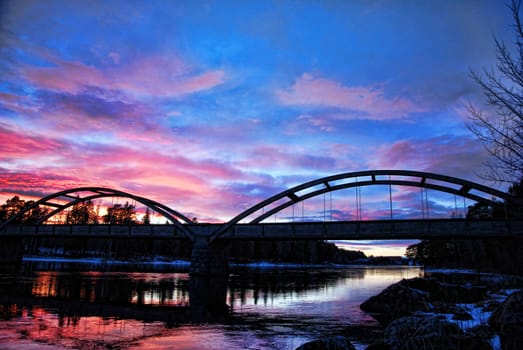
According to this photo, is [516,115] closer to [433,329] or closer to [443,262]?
[433,329]

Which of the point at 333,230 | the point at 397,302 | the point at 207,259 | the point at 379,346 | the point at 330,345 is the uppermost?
the point at 333,230

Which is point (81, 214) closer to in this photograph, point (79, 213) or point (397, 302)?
point (79, 213)

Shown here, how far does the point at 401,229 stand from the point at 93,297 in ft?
108

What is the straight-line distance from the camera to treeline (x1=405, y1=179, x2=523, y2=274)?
46441 millimetres

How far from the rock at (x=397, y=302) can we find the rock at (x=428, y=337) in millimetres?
9468

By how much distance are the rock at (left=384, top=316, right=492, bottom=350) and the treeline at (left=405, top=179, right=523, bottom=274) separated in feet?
15.9

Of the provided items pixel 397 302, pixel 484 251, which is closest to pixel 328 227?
pixel 397 302

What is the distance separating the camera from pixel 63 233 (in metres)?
62.5

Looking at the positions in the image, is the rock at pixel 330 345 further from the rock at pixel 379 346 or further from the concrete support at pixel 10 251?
the concrete support at pixel 10 251

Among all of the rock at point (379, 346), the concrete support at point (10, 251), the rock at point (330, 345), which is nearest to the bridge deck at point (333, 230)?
the concrete support at point (10, 251)

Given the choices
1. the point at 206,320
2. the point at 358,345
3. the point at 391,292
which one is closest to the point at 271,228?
the point at 391,292

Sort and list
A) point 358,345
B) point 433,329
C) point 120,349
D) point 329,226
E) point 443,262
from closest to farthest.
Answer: point 433,329 < point 120,349 < point 358,345 < point 329,226 < point 443,262

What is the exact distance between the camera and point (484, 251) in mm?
78750

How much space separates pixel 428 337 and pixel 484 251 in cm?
8361
